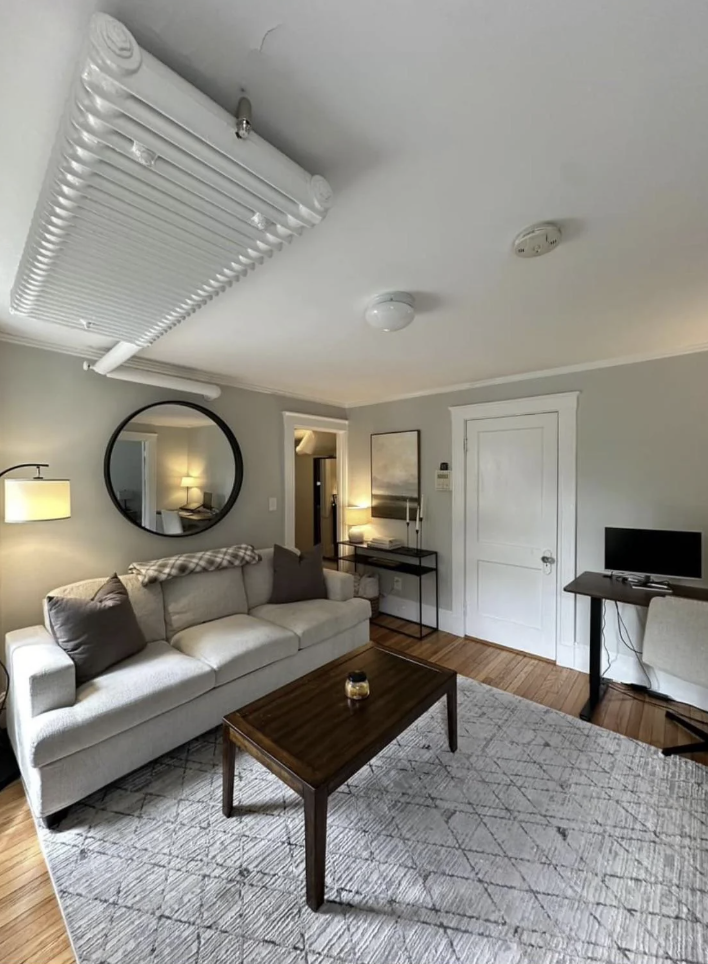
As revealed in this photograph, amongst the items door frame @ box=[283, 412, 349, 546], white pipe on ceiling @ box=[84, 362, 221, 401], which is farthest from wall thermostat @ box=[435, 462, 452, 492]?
white pipe on ceiling @ box=[84, 362, 221, 401]

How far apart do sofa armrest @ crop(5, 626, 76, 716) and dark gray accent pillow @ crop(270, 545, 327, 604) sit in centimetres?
149

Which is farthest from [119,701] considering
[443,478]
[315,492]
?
[315,492]

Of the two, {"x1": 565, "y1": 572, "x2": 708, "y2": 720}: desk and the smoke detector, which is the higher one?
the smoke detector

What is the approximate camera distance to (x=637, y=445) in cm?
273

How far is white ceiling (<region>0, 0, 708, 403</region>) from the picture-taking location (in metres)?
0.72

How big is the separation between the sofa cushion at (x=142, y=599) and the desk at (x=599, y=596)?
2652mm

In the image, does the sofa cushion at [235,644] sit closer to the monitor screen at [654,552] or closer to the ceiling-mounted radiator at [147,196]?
the ceiling-mounted radiator at [147,196]

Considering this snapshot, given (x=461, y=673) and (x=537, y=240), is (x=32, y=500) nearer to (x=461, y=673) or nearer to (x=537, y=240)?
(x=537, y=240)

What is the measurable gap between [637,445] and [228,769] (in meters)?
3.12

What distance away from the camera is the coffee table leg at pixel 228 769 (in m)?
1.66

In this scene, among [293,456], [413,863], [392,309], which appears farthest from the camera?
[293,456]

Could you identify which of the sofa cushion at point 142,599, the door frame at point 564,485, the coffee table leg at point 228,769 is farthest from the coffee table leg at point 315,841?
the door frame at point 564,485

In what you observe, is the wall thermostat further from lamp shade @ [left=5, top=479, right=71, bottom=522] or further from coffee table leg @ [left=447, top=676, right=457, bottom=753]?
lamp shade @ [left=5, top=479, right=71, bottom=522]

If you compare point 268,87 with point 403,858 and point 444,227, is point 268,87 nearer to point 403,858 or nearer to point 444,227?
point 444,227
